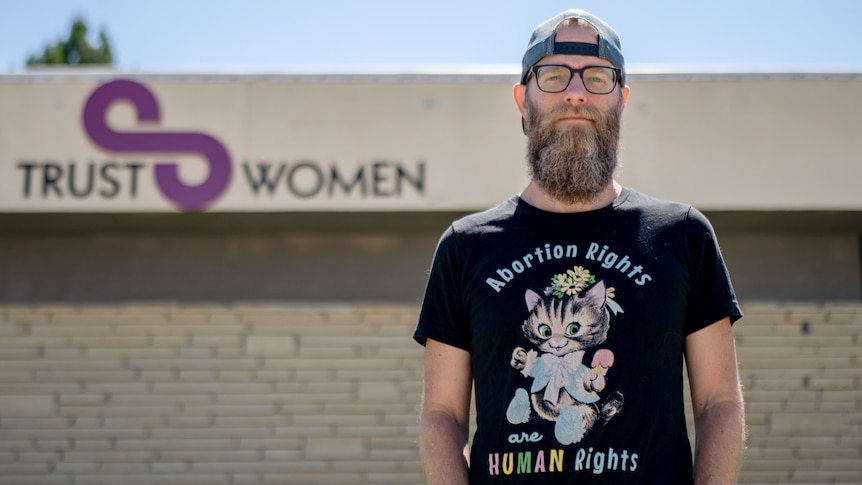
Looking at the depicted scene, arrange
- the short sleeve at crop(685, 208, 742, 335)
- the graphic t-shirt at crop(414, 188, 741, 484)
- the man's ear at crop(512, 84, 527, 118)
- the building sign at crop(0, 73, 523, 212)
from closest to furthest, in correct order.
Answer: the graphic t-shirt at crop(414, 188, 741, 484) → the short sleeve at crop(685, 208, 742, 335) → the man's ear at crop(512, 84, 527, 118) → the building sign at crop(0, 73, 523, 212)

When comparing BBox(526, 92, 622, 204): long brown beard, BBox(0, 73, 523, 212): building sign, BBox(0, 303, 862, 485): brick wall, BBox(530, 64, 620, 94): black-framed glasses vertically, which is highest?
BBox(0, 73, 523, 212): building sign

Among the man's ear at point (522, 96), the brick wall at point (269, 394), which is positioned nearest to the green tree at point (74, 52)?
the brick wall at point (269, 394)

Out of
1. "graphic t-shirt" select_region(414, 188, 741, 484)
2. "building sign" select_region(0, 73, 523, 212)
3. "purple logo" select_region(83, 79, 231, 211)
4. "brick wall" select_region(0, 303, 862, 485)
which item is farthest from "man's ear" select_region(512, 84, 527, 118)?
"brick wall" select_region(0, 303, 862, 485)

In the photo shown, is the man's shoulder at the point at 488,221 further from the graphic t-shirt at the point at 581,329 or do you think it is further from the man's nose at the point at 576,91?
the man's nose at the point at 576,91

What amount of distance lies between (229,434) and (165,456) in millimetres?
657

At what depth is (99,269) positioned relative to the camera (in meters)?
9.61

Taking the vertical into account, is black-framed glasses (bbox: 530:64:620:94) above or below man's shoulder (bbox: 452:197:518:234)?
above

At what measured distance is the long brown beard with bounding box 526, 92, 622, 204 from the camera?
2309 millimetres

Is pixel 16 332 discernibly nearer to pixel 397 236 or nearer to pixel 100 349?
pixel 100 349

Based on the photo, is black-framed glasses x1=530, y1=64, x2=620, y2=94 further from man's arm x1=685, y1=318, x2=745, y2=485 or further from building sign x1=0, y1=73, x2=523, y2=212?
building sign x1=0, y1=73, x2=523, y2=212

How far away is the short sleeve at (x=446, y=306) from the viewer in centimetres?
229

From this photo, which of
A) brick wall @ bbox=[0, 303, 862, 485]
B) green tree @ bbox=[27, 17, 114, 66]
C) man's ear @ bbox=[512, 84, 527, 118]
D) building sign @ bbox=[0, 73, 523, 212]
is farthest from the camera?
green tree @ bbox=[27, 17, 114, 66]

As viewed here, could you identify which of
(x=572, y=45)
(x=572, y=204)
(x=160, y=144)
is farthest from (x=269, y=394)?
(x=572, y=45)

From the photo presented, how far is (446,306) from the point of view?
2314 mm
